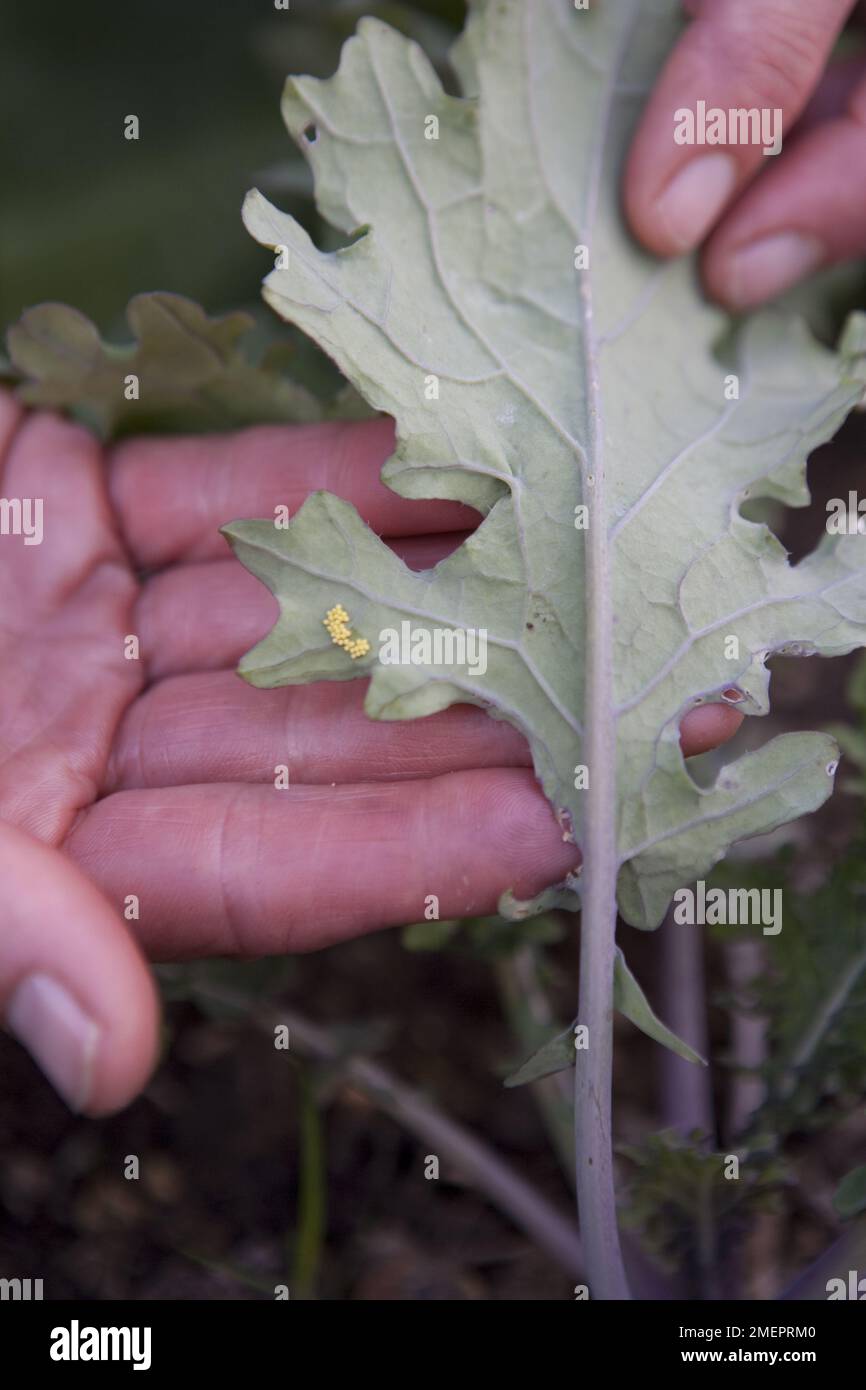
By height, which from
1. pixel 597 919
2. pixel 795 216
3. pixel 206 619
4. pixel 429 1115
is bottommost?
pixel 429 1115

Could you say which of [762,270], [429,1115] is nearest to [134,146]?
[762,270]

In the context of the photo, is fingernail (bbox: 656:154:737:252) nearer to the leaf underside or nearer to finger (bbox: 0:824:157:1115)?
the leaf underside

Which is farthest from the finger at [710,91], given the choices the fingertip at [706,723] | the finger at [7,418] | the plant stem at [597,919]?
the finger at [7,418]

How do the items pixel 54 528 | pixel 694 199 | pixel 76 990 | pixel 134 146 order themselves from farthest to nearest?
pixel 134 146
pixel 54 528
pixel 694 199
pixel 76 990

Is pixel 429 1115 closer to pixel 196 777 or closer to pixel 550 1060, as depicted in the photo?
pixel 550 1060
